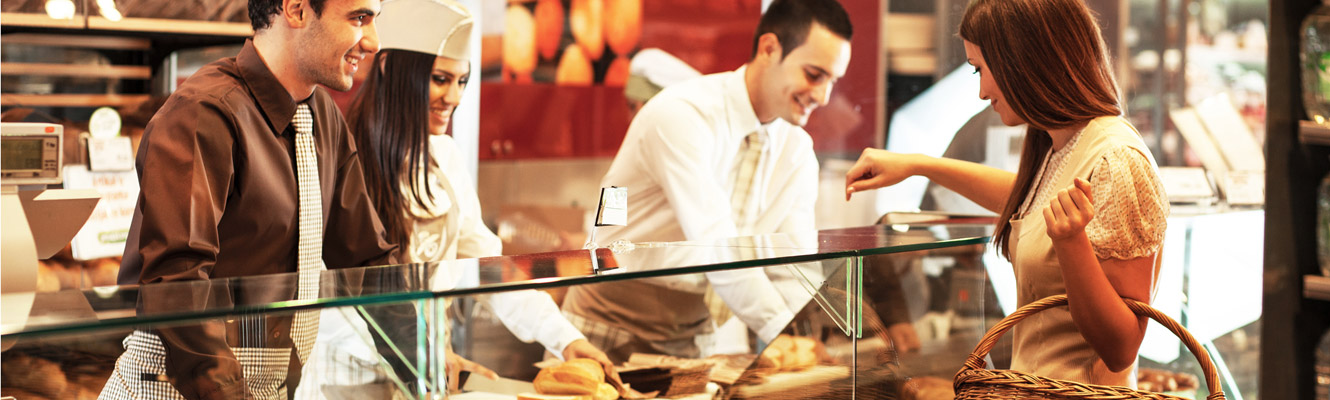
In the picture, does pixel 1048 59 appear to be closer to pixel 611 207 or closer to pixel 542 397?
pixel 611 207

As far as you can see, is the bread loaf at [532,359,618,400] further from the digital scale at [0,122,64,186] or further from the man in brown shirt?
the digital scale at [0,122,64,186]

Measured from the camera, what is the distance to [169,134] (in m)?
1.78

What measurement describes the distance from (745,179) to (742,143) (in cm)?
11

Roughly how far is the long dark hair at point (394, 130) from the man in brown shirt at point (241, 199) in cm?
57

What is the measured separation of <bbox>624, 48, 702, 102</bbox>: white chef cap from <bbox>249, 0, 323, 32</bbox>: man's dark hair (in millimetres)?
1838

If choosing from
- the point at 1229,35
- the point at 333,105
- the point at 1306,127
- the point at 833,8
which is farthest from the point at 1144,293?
the point at 1229,35

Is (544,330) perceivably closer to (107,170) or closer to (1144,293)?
(1144,293)

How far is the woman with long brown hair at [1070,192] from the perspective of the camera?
5.45 ft

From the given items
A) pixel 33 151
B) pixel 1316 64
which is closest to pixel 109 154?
pixel 33 151

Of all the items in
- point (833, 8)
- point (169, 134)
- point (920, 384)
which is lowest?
point (920, 384)

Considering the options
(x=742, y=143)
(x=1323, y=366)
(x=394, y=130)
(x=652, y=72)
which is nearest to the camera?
(x=394, y=130)

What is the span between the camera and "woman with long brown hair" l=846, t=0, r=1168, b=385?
5.45ft

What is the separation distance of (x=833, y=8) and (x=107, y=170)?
226 centimetres

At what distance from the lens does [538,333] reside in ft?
5.28
